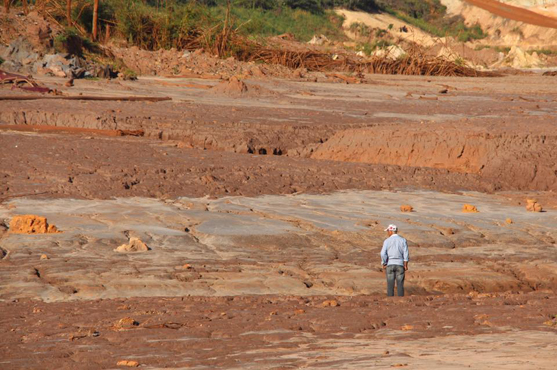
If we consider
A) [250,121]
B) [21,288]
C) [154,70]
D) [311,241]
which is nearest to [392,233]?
[311,241]

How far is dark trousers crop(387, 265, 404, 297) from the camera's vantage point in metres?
7.09

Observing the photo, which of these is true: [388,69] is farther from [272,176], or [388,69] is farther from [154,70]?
[272,176]

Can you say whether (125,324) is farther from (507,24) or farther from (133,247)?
(507,24)

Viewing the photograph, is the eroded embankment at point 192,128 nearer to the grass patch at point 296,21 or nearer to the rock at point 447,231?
the rock at point 447,231

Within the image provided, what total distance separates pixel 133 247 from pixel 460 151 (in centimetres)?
694

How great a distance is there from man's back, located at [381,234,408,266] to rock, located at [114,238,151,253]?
210cm

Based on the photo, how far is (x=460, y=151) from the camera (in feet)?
43.3

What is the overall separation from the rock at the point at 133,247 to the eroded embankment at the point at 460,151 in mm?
6309

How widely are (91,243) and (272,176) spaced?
3880 mm

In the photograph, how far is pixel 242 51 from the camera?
96.0 feet

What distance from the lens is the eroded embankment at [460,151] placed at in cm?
1244

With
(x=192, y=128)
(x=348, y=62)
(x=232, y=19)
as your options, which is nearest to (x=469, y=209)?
(x=192, y=128)

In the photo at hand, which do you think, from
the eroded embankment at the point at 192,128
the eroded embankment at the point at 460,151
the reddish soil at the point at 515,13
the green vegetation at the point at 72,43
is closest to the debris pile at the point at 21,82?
the eroded embankment at the point at 192,128

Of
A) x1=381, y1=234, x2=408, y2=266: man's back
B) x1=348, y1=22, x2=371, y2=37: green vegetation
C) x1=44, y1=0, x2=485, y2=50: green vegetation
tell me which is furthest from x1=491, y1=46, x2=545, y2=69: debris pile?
x1=381, y1=234, x2=408, y2=266: man's back
